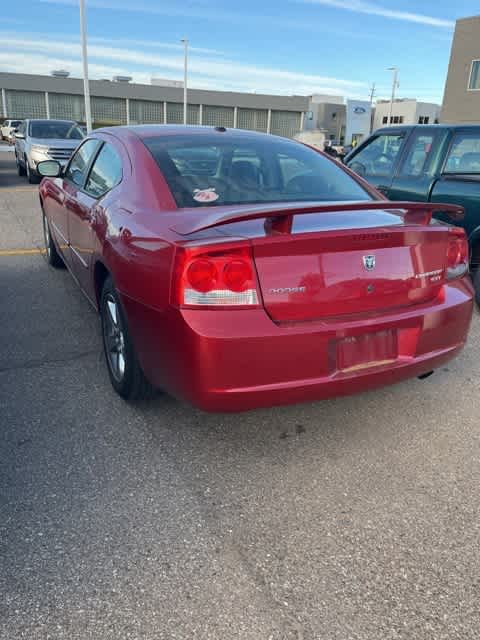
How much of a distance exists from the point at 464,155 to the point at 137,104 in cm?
5965

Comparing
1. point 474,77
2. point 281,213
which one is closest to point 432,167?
point 281,213

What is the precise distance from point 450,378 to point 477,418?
1.85ft

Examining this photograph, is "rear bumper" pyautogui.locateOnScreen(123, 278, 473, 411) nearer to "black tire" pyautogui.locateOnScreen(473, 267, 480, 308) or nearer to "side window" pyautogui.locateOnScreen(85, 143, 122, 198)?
"side window" pyautogui.locateOnScreen(85, 143, 122, 198)

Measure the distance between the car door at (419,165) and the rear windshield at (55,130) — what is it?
39.1ft

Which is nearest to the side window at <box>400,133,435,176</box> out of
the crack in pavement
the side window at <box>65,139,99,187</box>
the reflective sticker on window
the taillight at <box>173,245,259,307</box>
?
the side window at <box>65,139,99,187</box>

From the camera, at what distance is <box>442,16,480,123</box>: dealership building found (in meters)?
35.6

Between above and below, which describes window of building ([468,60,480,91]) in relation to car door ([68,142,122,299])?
above

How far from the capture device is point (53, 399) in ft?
11.1

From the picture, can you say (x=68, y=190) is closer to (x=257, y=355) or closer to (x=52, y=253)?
(x=52, y=253)

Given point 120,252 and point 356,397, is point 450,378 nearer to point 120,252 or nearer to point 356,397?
point 356,397

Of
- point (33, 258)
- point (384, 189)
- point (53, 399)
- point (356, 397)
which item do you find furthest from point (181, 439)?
point (33, 258)

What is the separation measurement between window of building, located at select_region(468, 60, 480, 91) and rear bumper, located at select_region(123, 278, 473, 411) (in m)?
38.9

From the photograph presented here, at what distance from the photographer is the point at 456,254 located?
303cm

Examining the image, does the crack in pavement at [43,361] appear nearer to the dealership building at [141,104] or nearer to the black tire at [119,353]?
the black tire at [119,353]
